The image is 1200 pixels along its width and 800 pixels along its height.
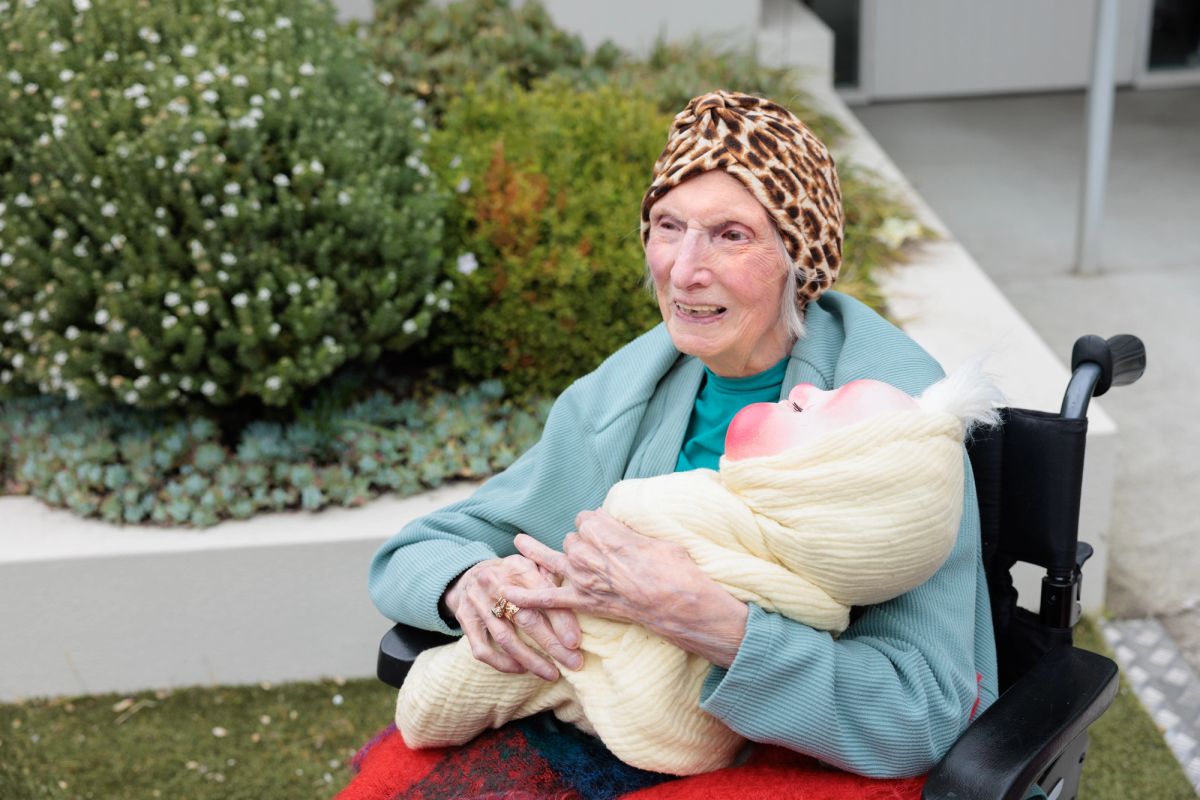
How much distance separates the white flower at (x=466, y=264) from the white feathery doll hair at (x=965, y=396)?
7.42 feet

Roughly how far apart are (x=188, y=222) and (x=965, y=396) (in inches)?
92.2

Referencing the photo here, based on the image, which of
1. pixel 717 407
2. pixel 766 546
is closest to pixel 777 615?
pixel 766 546

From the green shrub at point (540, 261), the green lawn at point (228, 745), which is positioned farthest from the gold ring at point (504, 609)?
the green shrub at point (540, 261)

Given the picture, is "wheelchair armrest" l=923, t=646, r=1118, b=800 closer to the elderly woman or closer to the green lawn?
the elderly woman

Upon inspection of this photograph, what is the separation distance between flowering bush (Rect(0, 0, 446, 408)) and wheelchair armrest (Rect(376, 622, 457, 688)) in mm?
1430

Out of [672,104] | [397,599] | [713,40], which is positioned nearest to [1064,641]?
→ [397,599]

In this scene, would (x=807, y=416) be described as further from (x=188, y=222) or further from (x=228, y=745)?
(x=228, y=745)

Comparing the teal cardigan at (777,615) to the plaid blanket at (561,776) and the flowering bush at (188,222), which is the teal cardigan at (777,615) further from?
the flowering bush at (188,222)

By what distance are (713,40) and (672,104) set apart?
1.16m

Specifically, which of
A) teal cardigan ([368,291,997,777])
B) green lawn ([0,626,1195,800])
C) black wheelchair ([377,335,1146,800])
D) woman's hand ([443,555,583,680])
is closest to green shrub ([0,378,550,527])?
green lawn ([0,626,1195,800])

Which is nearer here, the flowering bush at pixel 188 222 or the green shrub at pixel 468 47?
the flowering bush at pixel 188 222

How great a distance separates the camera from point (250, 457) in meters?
3.58

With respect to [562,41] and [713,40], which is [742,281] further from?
[713,40]

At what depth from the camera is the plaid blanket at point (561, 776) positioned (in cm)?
181
